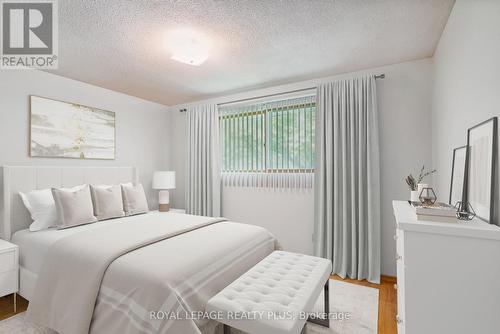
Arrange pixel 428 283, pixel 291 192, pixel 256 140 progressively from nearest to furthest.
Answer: pixel 428 283 → pixel 291 192 → pixel 256 140

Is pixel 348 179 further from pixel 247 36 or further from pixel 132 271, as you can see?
pixel 132 271

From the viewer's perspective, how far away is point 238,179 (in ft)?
13.0

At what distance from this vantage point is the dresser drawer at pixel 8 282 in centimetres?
218

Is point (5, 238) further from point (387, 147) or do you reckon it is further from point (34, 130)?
point (387, 147)

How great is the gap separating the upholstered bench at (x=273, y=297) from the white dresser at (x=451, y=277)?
21.0 inches

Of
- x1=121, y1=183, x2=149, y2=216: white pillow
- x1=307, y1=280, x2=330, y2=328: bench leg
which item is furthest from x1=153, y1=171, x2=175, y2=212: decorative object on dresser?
x1=307, y1=280, x2=330, y2=328: bench leg

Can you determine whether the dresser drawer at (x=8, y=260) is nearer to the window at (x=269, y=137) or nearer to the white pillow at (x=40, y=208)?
the white pillow at (x=40, y=208)

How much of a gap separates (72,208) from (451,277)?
10.4 feet

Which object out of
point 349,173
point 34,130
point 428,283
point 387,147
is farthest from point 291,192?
point 34,130

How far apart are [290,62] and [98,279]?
106 inches

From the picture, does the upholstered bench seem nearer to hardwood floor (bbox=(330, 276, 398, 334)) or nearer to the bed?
the bed

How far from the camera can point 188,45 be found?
2322mm

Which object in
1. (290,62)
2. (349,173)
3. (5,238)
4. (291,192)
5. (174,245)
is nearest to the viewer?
(174,245)

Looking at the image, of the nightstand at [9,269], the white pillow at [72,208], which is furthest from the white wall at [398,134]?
the nightstand at [9,269]
